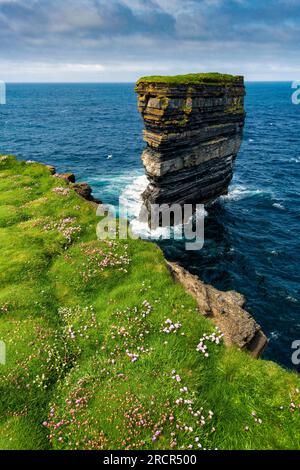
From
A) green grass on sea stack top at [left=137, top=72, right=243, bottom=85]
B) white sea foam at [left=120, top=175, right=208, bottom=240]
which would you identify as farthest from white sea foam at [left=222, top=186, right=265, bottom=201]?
green grass on sea stack top at [left=137, top=72, right=243, bottom=85]

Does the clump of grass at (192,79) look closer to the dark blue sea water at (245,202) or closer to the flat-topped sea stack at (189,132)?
the flat-topped sea stack at (189,132)

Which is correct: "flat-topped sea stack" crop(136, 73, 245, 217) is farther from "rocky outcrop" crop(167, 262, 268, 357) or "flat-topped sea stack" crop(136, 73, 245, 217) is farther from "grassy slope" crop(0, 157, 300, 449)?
"rocky outcrop" crop(167, 262, 268, 357)

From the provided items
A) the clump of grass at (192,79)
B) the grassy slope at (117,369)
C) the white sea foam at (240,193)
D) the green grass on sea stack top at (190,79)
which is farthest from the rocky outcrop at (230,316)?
the white sea foam at (240,193)

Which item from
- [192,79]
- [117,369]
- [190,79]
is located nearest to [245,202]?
[192,79]

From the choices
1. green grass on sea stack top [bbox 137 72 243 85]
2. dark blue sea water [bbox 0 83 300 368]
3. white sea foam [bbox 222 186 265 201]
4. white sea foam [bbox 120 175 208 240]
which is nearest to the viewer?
dark blue sea water [bbox 0 83 300 368]

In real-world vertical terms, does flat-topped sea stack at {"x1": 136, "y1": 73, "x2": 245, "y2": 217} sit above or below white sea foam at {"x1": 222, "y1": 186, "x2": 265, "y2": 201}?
above
